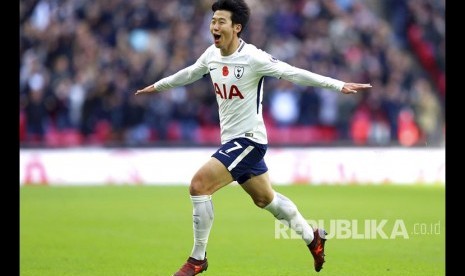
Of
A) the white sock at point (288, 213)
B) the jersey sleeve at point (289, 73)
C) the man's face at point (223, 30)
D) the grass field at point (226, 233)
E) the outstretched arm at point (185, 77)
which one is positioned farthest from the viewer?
the grass field at point (226, 233)

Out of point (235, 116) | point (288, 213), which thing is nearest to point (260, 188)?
point (288, 213)

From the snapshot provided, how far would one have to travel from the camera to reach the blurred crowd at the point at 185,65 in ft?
74.6

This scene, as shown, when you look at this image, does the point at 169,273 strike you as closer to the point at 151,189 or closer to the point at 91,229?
the point at 91,229

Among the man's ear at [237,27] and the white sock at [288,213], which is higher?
the man's ear at [237,27]

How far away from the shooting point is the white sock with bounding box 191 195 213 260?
9.18 meters

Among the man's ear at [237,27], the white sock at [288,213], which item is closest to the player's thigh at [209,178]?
the white sock at [288,213]

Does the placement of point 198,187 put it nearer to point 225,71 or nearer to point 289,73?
point 225,71

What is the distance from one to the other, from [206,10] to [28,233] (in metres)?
13.3

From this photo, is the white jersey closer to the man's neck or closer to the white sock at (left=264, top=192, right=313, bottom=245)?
the man's neck

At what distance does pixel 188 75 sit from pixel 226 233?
4327 mm

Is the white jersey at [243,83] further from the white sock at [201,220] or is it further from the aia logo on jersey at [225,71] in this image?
the white sock at [201,220]

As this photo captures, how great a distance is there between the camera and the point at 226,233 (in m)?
13.7

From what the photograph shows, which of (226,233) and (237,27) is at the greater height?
(237,27)
